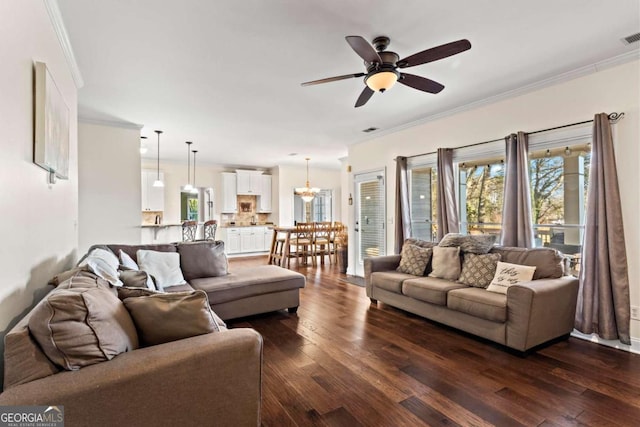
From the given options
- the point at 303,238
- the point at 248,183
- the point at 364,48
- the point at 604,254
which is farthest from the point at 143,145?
the point at 604,254

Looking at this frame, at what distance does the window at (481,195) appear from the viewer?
3.99 metres

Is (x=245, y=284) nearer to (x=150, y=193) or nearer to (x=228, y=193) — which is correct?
(x=150, y=193)

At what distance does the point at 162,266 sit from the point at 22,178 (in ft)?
5.96

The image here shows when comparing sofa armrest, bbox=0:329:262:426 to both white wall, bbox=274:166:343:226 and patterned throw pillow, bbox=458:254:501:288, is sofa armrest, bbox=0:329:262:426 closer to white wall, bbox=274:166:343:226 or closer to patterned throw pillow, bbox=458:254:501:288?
patterned throw pillow, bbox=458:254:501:288

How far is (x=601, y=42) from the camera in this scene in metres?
2.58

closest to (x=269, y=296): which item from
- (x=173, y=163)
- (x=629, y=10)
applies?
(x=629, y=10)

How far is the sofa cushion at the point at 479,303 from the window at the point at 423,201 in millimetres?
1688

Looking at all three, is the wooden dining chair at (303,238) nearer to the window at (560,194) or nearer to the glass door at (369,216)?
the glass door at (369,216)

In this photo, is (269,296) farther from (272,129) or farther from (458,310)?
(272,129)

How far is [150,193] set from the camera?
770 cm

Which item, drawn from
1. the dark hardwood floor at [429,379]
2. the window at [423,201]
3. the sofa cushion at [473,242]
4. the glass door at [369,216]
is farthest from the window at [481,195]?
the dark hardwood floor at [429,379]

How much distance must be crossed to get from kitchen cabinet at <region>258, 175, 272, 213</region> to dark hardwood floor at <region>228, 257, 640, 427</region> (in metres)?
6.19

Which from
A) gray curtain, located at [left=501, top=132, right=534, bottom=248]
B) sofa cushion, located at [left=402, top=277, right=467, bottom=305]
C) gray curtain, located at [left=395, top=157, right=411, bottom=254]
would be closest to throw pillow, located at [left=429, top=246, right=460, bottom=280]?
sofa cushion, located at [left=402, top=277, right=467, bottom=305]

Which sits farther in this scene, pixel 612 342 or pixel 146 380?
pixel 612 342
